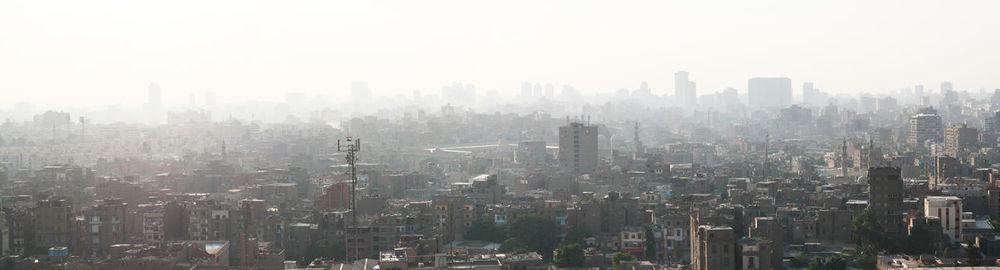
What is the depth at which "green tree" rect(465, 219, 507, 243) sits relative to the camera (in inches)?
967

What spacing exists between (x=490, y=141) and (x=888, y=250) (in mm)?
58829

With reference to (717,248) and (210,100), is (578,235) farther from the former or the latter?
(210,100)

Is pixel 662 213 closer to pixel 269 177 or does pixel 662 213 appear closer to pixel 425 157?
pixel 269 177

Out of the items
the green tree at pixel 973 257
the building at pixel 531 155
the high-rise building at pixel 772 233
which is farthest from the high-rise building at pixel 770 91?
the green tree at pixel 973 257

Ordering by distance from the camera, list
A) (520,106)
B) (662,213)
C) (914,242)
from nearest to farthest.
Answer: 1. (914,242)
2. (662,213)
3. (520,106)

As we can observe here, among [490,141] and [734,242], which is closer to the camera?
[734,242]

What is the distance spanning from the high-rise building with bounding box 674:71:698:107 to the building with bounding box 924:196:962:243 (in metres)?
128

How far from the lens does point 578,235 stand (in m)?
24.0

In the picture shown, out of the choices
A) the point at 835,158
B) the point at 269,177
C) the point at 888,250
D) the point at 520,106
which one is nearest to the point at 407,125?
the point at 835,158

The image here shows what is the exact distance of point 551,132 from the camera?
81562 millimetres

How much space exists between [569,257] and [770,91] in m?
131

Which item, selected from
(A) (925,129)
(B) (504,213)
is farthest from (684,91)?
(B) (504,213)

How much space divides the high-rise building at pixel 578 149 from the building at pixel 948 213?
20.9 metres

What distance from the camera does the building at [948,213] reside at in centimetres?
2286
